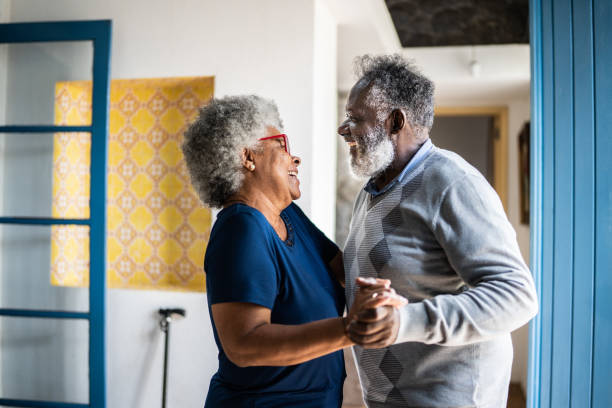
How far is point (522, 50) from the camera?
4.29 meters

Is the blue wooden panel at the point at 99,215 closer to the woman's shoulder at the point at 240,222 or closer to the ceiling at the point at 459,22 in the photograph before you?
the woman's shoulder at the point at 240,222

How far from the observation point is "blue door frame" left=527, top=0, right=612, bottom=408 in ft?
4.62

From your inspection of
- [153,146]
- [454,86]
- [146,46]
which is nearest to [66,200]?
[153,146]

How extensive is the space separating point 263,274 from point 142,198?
2.07 metres

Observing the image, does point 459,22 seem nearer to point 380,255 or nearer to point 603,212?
point 603,212

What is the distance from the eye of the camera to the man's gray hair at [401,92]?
54.9 inches

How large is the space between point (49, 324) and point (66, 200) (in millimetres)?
711

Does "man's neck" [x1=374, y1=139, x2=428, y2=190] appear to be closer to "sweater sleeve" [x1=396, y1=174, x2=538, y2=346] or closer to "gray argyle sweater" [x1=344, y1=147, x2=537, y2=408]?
"gray argyle sweater" [x1=344, y1=147, x2=537, y2=408]

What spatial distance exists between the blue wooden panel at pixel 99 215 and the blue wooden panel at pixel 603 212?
2.17m

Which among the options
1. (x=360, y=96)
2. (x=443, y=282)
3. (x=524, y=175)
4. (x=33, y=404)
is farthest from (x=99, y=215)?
(x=524, y=175)

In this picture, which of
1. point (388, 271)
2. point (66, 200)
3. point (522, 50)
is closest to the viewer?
point (388, 271)

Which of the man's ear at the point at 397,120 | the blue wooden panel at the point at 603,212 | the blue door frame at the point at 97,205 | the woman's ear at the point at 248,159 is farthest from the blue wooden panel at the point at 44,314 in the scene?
the blue wooden panel at the point at 603,212

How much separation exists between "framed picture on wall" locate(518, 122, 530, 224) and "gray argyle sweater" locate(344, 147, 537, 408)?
11.5 feet

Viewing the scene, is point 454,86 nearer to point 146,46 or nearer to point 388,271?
point 146,46
